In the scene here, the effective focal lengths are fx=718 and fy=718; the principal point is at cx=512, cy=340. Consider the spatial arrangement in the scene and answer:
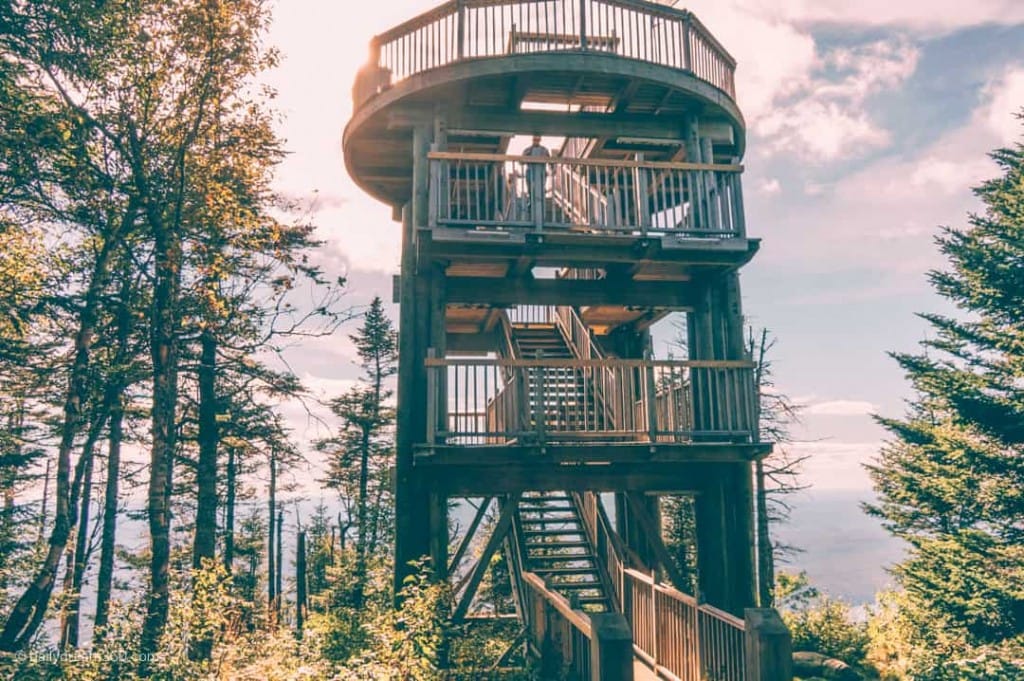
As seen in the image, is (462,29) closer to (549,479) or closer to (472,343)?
(549,479)

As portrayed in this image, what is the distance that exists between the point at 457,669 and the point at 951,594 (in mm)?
12477

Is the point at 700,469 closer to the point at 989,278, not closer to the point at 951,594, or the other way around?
the point at 951,594

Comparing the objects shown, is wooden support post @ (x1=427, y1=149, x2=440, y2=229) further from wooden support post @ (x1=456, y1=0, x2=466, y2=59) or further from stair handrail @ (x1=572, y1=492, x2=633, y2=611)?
stair handrail @ (x1=572, y1=492, x2=633, y2=611)

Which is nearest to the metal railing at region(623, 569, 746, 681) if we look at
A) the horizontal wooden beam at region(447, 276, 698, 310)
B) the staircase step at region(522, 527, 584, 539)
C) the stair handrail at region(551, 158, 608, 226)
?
the staircase step at region(522, 527, 584, 539)

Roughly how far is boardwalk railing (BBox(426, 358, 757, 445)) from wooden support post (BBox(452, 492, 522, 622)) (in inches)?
50.4

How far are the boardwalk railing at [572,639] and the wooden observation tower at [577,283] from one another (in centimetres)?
9

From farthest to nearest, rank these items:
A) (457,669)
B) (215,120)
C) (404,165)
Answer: (404,165), (215,120), (457,669)

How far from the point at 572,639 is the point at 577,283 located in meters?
5.89

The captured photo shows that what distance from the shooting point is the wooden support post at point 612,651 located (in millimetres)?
8336

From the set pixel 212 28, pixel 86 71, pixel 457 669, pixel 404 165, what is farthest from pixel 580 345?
pixel 86 71

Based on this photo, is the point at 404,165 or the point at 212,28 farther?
the point at 404,165

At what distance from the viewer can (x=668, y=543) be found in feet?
74.3

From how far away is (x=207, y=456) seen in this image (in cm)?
2130

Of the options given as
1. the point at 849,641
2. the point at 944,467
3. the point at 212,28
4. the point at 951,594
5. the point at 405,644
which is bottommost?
the point at 849,641
